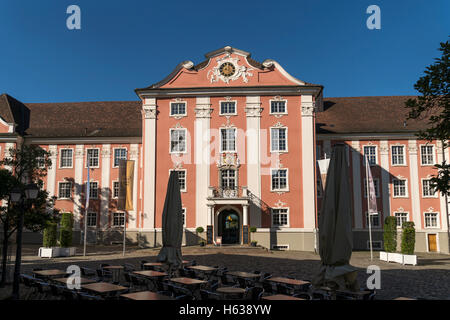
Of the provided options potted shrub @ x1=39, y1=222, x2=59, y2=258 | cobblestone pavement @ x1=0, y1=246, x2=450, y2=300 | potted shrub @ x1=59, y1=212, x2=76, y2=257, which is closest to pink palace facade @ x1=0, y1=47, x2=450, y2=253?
cobblestone pavement @ x1=0, y1=246, x2=450, y2=300

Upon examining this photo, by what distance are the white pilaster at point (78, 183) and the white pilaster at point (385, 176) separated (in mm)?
26501

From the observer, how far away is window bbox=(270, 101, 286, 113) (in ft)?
104

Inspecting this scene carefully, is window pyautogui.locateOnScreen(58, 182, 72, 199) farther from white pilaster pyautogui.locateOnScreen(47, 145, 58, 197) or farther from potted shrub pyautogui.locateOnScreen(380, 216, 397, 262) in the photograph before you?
potted shrub pyautogui.locateOnScreen(380, 216, 397, 262)

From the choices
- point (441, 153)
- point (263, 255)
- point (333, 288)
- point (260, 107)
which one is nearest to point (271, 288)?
point (333, 288)

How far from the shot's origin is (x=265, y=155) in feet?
102

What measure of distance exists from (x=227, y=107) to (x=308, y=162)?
7.96 metres

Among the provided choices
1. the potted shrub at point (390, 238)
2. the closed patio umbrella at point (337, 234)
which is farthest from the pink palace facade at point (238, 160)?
the closed patio umbrella at point (337, 234)

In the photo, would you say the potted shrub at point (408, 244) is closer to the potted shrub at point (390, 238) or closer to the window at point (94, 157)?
the potted shrub at point (390, 238)

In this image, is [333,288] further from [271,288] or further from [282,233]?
[282,233]

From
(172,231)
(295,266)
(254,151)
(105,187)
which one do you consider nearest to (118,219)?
(105,187)

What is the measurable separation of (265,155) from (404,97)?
1721cm

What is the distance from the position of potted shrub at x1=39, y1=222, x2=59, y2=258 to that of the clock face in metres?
17.4

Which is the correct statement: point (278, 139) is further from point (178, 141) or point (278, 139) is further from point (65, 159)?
point (65, 159)

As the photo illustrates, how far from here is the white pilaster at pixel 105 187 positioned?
34125 mm
